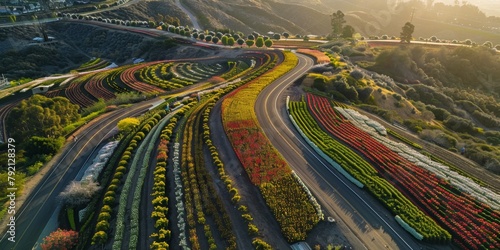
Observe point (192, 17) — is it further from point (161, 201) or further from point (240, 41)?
point (161, 201)

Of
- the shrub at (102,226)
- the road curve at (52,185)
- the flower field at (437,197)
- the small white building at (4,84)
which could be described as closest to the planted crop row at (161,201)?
the shrub at (102,226)

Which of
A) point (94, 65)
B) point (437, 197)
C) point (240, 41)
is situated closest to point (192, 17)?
point (240, 41)

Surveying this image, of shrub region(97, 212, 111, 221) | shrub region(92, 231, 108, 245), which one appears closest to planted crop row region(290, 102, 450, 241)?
shrub region(97, 212, 111, 221)

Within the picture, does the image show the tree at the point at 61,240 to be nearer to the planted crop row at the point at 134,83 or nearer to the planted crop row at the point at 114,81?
the planted crop row at the point at 134,83

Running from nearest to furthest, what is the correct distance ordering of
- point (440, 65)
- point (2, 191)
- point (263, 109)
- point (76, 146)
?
point (2, 191), point (76, 146), point (263, 109), point (440, 65)

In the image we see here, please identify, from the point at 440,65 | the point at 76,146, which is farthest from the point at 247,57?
the point at 440,65

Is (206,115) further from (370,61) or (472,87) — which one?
(472,87)

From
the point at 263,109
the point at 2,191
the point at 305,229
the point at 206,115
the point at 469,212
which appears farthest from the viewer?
the point at 263,109
